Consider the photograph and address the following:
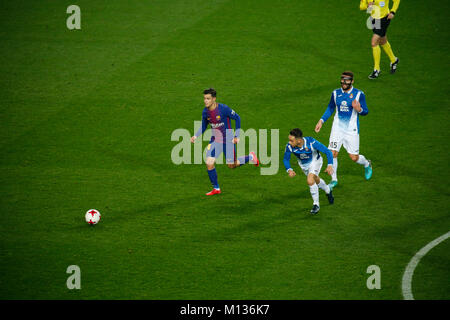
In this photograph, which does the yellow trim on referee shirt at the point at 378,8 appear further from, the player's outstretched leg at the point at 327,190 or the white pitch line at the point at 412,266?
the white pitch line at the point at 412,266

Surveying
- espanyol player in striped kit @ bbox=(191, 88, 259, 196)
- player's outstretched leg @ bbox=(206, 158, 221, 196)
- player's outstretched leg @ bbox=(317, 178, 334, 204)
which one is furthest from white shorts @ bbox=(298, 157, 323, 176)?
player's outstretched leg @ bbox=(206, 158, 221, 196)

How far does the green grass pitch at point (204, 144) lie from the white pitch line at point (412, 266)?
0.09 metres

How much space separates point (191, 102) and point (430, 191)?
7001 millimetres

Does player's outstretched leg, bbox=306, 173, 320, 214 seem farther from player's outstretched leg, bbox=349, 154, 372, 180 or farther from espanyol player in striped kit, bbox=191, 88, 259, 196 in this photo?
espanyol player in striped kit, bbox=191, 88, 259, 196

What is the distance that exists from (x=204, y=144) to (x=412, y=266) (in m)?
6.33

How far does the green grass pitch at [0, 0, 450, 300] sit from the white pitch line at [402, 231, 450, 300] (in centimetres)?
9

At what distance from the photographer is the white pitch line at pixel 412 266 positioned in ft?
28.1

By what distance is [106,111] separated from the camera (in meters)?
15.2

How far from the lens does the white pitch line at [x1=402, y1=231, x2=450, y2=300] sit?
8555mm

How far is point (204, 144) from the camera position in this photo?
13898 mm

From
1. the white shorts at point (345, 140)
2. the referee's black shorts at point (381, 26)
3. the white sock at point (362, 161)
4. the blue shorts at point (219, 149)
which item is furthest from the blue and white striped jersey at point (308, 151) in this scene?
the referee's black shorts at point (381, 26)

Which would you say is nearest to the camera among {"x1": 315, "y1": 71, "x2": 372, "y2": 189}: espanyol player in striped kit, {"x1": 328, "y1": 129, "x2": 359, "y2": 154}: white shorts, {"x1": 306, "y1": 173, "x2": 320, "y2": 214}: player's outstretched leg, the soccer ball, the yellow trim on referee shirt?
the soccer ball
